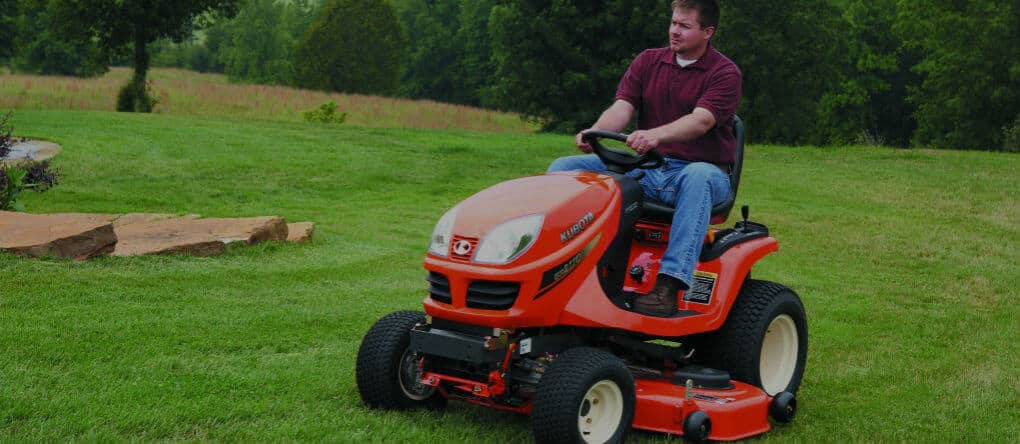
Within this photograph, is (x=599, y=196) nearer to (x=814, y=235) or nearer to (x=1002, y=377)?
(x=1002, y=377)

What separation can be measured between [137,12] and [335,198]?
688 inches

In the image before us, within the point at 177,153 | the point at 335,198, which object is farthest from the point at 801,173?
the point at 177,153

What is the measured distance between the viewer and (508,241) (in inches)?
178

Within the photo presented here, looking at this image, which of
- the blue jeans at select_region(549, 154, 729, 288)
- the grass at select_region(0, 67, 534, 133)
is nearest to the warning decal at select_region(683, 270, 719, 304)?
the blue jeans at select_region(549, 154, 729, 288)

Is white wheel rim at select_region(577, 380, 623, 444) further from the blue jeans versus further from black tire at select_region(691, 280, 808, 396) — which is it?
black tire at select_region(691, 280, 808, 396)

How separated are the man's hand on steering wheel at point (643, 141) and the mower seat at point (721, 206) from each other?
1.03 ft

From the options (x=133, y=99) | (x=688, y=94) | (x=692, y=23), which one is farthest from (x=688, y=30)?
(x=133, y=99)

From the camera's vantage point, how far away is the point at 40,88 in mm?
33625

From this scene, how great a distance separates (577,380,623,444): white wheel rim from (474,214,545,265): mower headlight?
629mm

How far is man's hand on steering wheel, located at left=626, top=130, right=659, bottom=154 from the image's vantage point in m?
4.92

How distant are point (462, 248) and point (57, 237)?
16.3 ft

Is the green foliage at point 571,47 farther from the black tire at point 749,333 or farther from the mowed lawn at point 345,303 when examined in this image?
the black tire at point 749,333

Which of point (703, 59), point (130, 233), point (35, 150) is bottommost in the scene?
point (35, 150)

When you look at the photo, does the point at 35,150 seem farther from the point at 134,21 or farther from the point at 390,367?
the point at 134,21
